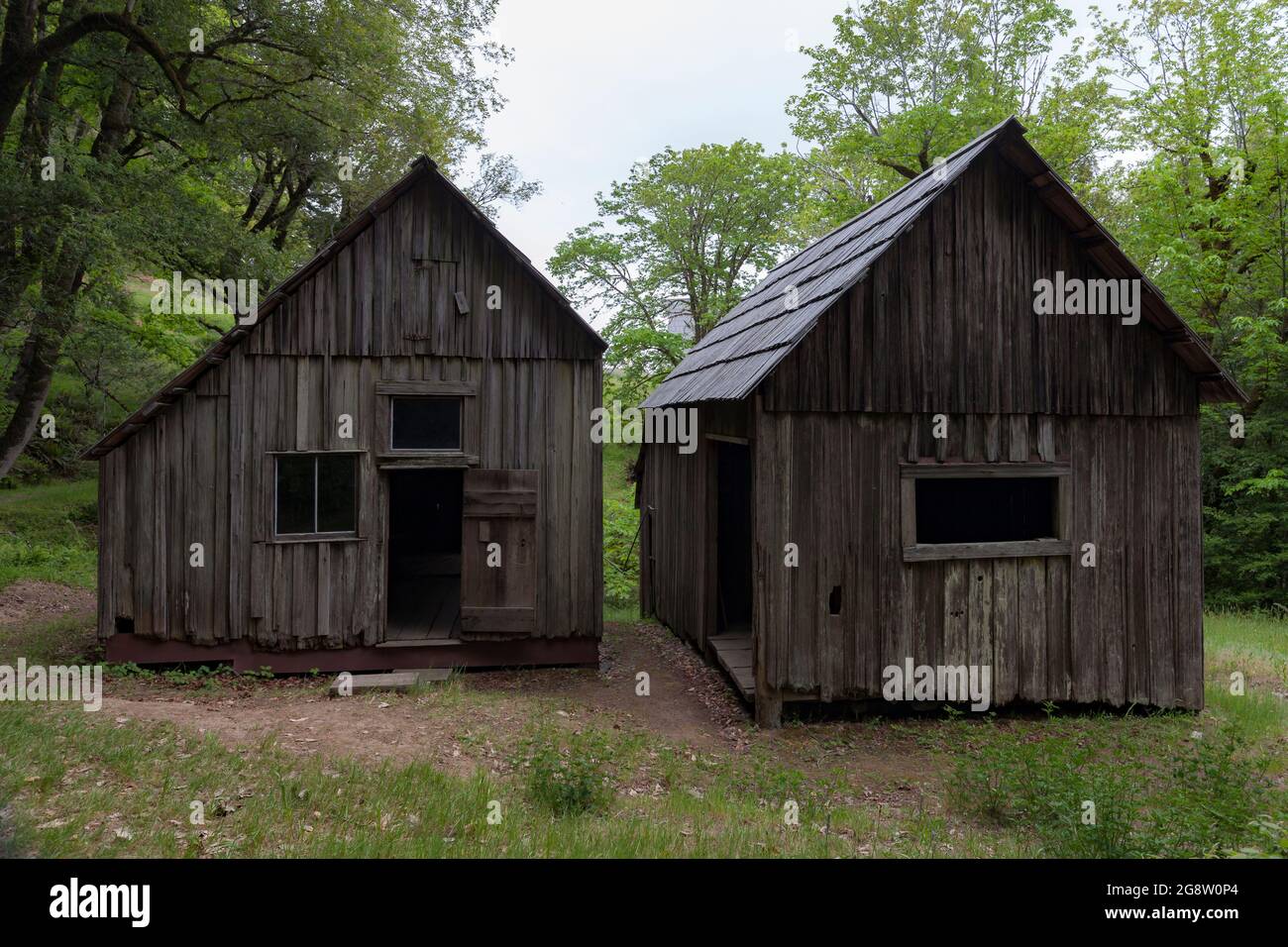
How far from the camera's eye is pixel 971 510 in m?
12.0

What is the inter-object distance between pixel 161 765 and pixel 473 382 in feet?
19.2

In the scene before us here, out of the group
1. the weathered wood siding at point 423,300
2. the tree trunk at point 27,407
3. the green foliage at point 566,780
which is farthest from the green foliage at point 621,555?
the tree trunk at point 27,407

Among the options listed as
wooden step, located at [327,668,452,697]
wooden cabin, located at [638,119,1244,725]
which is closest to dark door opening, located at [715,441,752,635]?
wooden cabin, located at [638,119,1244,725]

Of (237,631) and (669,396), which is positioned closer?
(237,631)

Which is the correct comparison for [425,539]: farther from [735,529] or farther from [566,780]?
[566,780]

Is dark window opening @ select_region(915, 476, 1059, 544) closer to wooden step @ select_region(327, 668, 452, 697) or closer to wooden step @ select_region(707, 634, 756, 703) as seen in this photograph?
wooden step @ select_region(707, 634, 756, 703)

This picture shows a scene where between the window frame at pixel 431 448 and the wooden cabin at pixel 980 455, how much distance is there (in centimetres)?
360

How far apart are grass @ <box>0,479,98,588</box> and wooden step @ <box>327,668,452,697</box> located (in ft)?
28.1

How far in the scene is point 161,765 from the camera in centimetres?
600

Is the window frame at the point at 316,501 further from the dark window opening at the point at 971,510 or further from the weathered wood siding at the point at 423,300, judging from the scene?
the dark window opening at the point at 971,510

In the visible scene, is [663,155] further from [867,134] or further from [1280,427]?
[1280,427]

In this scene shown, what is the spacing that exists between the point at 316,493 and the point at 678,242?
17.3 meters

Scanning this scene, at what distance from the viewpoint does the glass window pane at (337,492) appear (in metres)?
10.2
